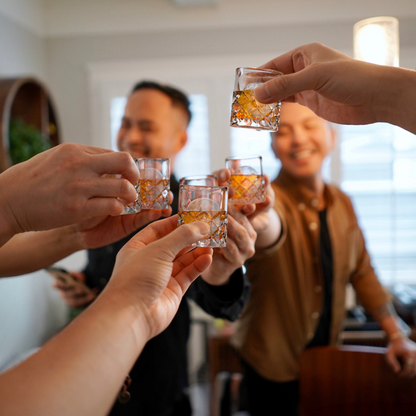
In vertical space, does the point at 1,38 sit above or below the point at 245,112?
above

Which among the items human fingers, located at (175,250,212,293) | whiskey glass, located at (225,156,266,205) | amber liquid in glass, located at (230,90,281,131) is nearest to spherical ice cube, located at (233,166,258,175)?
whiskey glass, located at (225,156,266,205)

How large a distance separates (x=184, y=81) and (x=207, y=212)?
2955 mm

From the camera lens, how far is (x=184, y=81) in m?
3.61

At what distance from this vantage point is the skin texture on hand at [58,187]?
0.72m

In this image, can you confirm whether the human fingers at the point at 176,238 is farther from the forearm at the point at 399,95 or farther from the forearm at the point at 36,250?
the forearm at the point at 399,95

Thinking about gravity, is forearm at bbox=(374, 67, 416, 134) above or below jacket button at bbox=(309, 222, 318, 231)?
above

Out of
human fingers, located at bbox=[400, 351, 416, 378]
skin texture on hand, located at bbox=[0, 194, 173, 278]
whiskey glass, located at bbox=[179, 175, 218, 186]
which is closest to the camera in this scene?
whiskey glass, located at bbox=[179, 175, 218, 186]

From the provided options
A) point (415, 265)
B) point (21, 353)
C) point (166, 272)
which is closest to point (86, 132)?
point (21, 353)

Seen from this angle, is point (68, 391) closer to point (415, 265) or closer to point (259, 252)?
point (259, 252)

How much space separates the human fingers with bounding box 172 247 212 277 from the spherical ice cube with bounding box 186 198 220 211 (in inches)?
3.2

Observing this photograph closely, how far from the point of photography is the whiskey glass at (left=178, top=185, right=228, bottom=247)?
86 centimetres

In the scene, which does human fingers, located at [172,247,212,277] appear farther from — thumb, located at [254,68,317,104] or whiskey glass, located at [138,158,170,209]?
thumb, located at [254,68,317,104]

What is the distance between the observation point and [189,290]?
125 centimetres

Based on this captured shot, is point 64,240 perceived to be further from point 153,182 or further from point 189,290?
point 189,290
